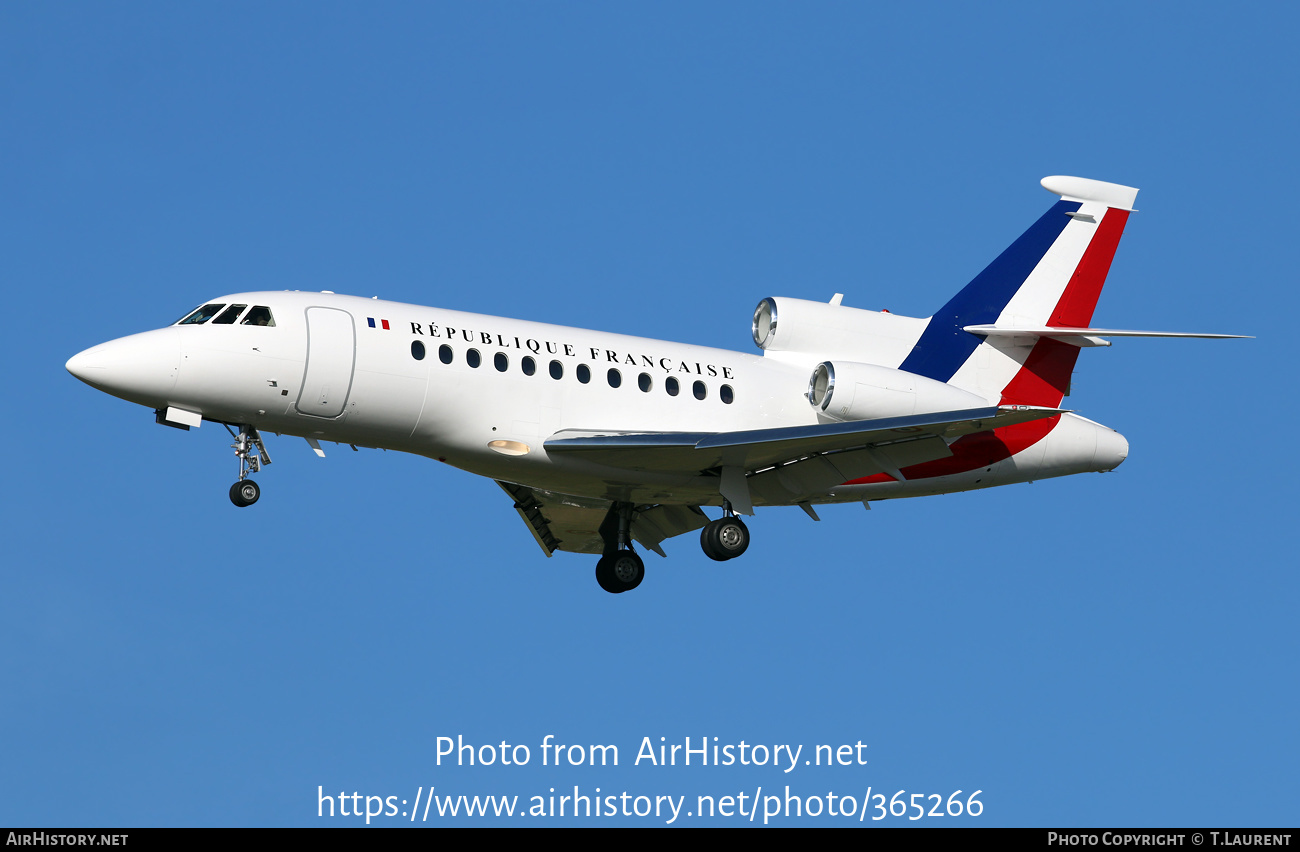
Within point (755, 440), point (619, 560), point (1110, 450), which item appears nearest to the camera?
point (755, 440)

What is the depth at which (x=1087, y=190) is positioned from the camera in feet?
92.0

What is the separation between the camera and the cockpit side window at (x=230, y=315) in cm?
2303

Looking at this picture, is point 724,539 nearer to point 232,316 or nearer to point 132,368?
point 232,316

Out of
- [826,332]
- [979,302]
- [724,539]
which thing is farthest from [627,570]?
[979,302]

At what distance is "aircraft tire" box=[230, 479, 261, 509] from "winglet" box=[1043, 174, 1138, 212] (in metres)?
14.3

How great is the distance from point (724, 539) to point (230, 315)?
317 inches

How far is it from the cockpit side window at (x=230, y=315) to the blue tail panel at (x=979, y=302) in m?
10.7

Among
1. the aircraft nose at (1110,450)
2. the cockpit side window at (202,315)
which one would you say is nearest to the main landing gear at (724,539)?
the aircraft nose at (1110,450)

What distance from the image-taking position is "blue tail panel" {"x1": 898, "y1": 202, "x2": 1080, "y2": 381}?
27.0 metres

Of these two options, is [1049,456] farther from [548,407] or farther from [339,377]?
[339,377]

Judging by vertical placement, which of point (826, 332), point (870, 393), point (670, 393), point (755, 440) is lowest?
point (755, 440)

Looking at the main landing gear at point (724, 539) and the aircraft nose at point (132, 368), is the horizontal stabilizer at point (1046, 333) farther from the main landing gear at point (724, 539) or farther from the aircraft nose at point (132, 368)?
the aircraft nose at point (132, 368)
